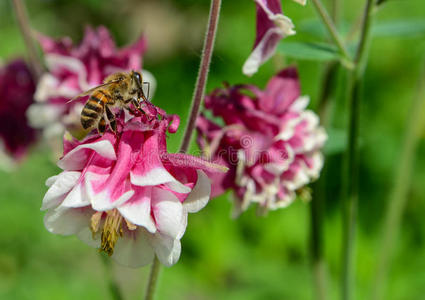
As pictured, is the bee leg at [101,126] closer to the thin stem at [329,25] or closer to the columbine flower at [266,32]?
the columbine flower at [266,32]

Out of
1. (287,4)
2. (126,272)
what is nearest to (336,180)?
(287,4)

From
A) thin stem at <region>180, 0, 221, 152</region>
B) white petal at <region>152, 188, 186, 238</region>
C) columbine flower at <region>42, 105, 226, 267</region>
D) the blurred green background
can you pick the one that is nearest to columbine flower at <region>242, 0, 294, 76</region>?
thin stem at <region>180, 0, 221, 152</region>

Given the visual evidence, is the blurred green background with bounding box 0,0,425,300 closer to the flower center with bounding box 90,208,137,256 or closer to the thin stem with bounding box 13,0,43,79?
the thin stem with bounding box 13,0,43,79

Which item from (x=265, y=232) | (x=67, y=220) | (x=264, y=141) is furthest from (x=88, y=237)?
(x=265, y=232)

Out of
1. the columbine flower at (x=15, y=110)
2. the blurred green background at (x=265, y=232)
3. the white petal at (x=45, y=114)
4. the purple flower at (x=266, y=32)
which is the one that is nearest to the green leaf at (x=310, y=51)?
the purple flower at (x=266, y=32)

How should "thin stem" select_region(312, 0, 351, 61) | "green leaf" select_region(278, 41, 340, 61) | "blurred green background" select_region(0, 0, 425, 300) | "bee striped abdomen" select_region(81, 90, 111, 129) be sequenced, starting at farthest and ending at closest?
"blurred green background" select_region(0, 0, 425, 300) < "green leaf" select_region(278, 41, 340, 61) < "thin stem" select_region(312, 0, 351, 61) < "bee striped abdomen" select_region(81, 90, 111, 129)

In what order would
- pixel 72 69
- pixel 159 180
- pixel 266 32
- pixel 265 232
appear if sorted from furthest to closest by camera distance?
pixel 265 232 → pixel 72 69 → pixel 266 32 → pixel 159 180

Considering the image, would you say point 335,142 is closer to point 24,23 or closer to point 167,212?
point 167,212
